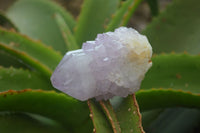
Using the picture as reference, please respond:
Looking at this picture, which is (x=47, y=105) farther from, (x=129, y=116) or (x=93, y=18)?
(x=93, y=18)

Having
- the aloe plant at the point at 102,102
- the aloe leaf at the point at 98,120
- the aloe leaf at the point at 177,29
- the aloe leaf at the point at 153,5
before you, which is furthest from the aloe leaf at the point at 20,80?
the aloe leaf at the point at 153,5

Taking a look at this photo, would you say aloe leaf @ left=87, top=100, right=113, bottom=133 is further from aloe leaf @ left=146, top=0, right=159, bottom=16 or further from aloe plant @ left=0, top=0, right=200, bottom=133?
aloe leaf @ left=146, top=0, right=159, bottom=16

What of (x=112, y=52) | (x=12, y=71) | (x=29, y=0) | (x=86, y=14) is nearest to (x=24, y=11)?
(x=29, y=0)

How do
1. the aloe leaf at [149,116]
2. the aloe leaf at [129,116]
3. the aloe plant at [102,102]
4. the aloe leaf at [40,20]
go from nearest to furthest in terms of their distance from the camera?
the aloe leaf at [129,116] → the aloe plant at [102,102] → the aloe leaf at [149,116] → the aloe leaf at [40,20]

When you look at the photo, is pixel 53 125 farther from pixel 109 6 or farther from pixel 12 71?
pixel 109 6

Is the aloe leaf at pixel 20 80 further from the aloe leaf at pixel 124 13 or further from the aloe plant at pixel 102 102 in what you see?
the aloe leaf at pixel 124 13

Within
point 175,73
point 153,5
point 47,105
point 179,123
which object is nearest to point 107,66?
point 47,105
